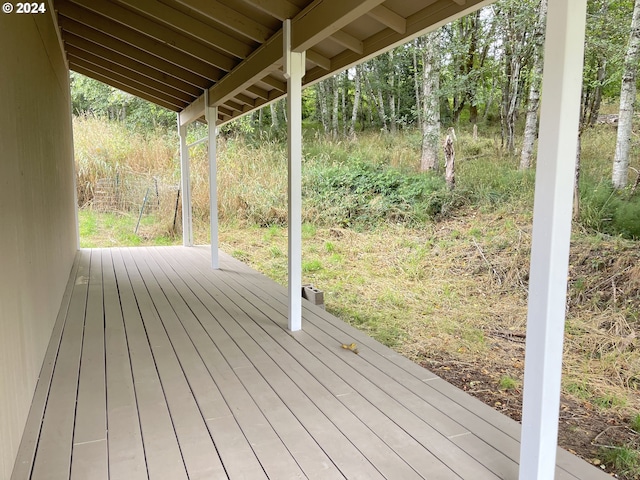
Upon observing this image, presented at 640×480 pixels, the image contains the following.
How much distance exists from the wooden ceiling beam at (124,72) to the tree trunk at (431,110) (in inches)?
204

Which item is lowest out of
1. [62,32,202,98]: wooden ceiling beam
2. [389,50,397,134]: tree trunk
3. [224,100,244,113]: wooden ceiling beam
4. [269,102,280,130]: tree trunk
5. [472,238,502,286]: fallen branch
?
[472,238,502,286]: fallen branch

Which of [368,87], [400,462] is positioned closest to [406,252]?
[400,462]

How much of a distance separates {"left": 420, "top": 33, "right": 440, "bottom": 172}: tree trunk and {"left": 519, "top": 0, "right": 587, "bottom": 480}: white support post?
857 centimetres

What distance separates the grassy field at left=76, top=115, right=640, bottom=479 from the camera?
12.8ft

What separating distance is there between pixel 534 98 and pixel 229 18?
629cm

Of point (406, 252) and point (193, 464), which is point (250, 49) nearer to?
point (193, 464)

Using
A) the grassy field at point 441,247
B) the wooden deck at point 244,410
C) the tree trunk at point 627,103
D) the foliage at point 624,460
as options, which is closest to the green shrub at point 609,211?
the grassy field at point 441,247

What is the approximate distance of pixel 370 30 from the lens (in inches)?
134

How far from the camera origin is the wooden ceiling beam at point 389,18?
292 cm

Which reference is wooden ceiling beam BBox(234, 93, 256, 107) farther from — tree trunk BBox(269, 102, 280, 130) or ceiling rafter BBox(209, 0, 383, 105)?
tree trunk BBox(269, 102, 280, 130)

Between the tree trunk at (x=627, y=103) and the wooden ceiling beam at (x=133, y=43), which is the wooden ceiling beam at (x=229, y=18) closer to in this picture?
the wooden ceiling beam at (x=133, y=43)

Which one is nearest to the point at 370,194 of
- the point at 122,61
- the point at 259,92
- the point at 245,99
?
the point at 245,99

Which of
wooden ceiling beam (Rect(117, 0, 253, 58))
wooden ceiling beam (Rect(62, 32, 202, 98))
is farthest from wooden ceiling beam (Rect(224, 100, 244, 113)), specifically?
wooden ceiling beam (Rect(117, 0, 253, 58))

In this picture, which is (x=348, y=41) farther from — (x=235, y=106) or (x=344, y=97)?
(x=344, y=97)
